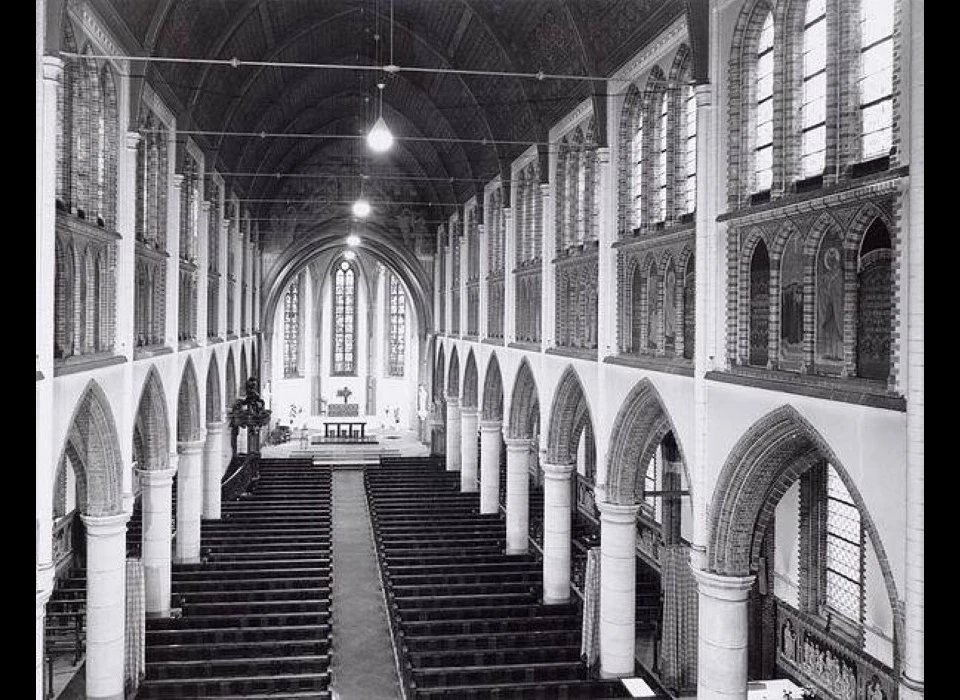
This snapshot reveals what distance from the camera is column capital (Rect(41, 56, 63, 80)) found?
12.9 meters

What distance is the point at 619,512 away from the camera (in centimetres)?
2014

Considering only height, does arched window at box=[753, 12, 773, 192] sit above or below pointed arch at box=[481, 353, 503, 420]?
above

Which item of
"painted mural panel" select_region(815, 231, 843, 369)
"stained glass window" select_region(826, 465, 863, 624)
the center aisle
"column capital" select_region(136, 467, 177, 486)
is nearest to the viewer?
"painted mural panel" select_region(815, 231, 843, 369)

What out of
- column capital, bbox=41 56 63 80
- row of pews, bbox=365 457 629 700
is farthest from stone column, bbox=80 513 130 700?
column capital, bbox=41 56 63 80

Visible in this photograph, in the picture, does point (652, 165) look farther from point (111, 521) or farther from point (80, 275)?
point (111, 521)

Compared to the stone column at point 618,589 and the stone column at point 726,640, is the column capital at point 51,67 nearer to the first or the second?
the stone column at point 726,640

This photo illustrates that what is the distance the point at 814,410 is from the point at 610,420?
8449 mm

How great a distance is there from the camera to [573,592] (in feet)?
87.4

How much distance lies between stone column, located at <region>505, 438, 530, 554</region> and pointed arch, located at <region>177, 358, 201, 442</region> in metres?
10.4

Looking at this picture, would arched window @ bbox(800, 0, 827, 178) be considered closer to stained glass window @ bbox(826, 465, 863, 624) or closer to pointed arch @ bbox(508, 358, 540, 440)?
stained glass window @ bbox(826, 465, 863, 624)

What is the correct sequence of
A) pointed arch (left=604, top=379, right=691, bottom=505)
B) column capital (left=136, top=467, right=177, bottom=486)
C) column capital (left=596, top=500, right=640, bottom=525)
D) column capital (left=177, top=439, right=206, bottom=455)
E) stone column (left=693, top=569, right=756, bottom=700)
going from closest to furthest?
stone column (left=693, top=569, right=756, bottom=700) < pointed arch (left=604, top=379, right=691, bottom=505) < column capital (left=596, top=500, right=640, bottom=525) < column capital (left=136, top=467, right=177, bottom=486) < column capital (left=177, top=439, right=206, bottom=455)

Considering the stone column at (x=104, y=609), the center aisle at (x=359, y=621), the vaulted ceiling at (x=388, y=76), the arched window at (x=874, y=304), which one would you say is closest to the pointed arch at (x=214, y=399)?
the center aisle at (x=359, y=621)

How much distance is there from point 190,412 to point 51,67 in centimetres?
1651
